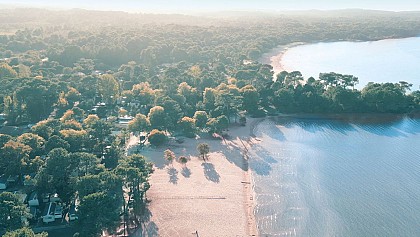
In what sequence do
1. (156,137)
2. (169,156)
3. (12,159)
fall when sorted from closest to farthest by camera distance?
(12,159) < (169,156) < (156,137)

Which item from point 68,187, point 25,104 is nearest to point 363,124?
point 68,187

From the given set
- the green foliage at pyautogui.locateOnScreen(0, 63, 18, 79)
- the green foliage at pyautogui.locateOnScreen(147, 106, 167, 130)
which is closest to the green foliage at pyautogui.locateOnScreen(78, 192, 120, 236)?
the green foliage at pyautogui.locateOnScreen(147, 106, 167, 130)

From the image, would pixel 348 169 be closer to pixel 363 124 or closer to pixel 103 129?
pixel 363 124

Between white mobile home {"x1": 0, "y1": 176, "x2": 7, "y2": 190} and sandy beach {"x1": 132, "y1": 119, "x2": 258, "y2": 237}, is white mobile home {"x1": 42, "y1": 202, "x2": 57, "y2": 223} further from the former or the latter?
sandy beach {"x1": 132, "y1": 119, "x2": 258, "y2": 237}

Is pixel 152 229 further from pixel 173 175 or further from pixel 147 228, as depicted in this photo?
pixel 173 175

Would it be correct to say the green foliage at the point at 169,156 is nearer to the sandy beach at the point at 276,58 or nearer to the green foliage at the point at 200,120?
the green foliage at the point at 200,120

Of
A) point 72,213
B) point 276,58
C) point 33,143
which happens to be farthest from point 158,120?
point 276,58

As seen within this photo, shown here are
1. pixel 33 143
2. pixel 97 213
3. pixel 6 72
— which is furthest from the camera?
pixel 6 72

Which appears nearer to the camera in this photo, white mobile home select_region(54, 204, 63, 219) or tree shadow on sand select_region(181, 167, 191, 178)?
white mobile home select_region(54, 204, 63, 219)
